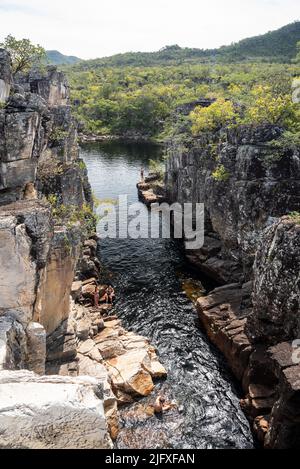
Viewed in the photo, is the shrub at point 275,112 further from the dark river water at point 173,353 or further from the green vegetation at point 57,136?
the green vegetation at point 57,136

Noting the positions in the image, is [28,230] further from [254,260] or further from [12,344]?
[254,260]

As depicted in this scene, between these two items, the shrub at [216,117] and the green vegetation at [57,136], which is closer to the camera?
the green vegetation at [57,136]

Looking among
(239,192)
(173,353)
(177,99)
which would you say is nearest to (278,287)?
(173,353)

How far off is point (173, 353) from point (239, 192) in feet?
43.7

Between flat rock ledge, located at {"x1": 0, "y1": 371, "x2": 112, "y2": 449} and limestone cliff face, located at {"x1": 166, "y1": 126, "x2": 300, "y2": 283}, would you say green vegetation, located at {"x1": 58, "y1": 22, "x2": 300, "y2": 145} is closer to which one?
limestone cliff face, located at {"x1": 166, "y1": 126, "x2": 300, "y2": 283}

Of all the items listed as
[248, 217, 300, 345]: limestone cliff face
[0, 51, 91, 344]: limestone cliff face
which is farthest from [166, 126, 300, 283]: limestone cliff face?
[0, 51, 91, 344]: limestone cliff face

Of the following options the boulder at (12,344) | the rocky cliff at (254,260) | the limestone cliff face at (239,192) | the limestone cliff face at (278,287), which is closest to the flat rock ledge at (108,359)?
the boulder at (12,344)

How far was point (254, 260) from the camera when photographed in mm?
25422

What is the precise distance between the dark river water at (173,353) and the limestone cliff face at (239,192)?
3.22 m

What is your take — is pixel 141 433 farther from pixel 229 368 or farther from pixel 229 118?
pixel 229 118

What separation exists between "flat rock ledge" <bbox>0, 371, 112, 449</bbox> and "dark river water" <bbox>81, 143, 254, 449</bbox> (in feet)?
32.9

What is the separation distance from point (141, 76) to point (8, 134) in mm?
143410

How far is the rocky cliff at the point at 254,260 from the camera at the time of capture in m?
18.5

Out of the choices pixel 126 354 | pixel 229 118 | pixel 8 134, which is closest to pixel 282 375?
pixel 126 354
